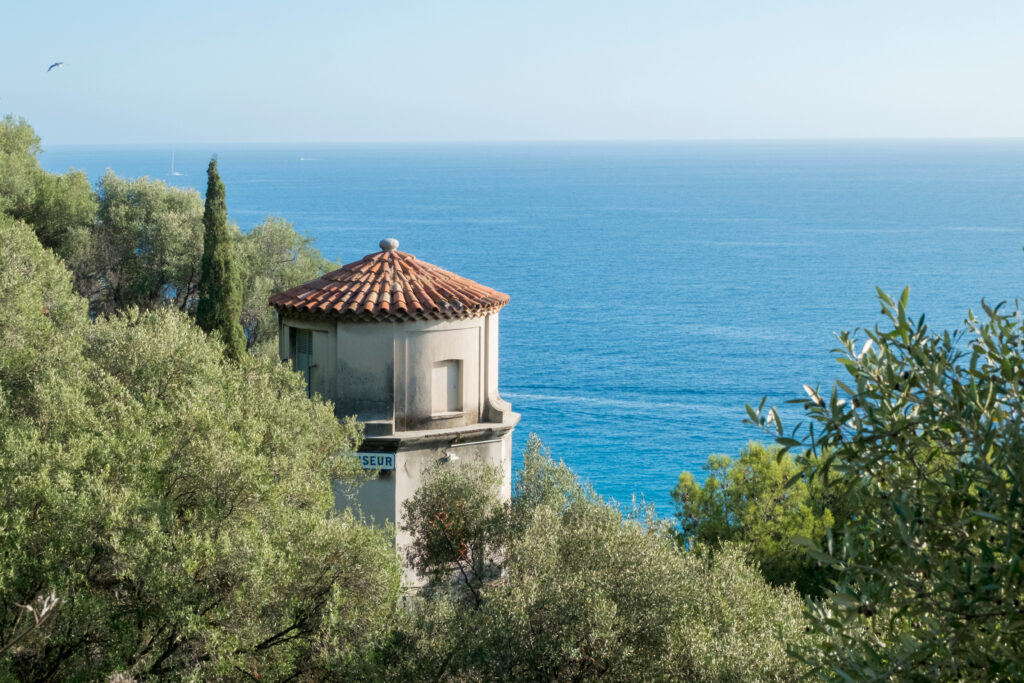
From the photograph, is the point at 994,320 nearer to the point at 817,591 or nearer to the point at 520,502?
the point at 520,502

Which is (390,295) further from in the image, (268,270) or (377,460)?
(268,270)

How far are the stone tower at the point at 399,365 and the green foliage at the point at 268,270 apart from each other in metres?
19.0

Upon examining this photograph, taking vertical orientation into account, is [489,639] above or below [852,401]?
below

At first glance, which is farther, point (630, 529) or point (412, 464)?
point (412, 464)

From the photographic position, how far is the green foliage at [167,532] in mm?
11602

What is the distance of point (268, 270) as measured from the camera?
41.4m

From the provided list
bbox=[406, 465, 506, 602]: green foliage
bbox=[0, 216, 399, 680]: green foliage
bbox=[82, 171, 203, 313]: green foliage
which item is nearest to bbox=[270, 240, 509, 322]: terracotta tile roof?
bbox=[406, 465, 506, 602]: green foliage

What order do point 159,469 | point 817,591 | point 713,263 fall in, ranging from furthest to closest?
point 713,263 → point 817,591 → point 159,469

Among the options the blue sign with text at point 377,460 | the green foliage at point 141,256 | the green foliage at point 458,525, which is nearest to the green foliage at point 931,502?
the green foliage at point 458,525

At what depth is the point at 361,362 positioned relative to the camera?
66.4 ft

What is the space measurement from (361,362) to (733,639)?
30.3 ft

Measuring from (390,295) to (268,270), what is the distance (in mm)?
22239

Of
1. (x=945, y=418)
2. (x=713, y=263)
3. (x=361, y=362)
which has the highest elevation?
(x=945, y=418)


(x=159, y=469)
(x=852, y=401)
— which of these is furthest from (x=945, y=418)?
(x=159, y=469)
